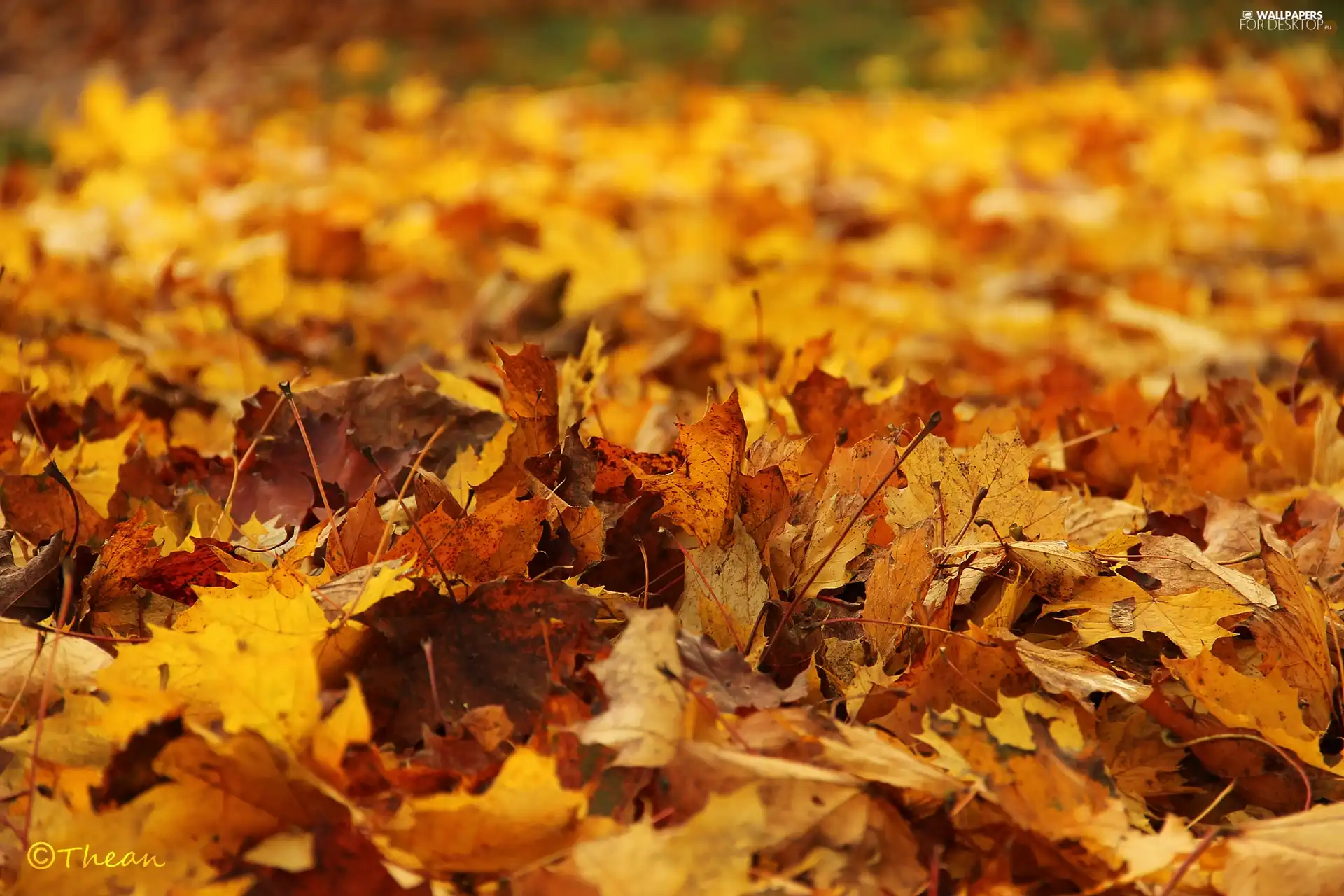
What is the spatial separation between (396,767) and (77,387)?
888mm

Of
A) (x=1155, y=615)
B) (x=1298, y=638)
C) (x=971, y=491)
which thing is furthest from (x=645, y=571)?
(x=1298, y=638)

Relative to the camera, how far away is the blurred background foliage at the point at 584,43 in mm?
6516

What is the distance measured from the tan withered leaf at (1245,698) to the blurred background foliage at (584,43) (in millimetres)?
5862

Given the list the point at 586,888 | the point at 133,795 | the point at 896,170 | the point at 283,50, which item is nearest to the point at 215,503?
the point at 133,795

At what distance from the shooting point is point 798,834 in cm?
82

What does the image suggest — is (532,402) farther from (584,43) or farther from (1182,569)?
(584,43)

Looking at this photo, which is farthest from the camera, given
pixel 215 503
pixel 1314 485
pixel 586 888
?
pixel 1314 485

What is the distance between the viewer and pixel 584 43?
→ 741 cm

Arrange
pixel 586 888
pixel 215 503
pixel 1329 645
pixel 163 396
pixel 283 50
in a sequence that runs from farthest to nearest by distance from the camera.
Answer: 1. pixel 283 50
2. pixel 163 396
3. pixel 215 503
4. pixel 1329 645
5. pixel 586 888

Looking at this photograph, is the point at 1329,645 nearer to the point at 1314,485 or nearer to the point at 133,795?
the point at 1314,485

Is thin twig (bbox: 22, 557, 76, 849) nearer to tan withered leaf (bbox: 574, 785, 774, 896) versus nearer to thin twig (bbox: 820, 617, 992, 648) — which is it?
tan withered leaf (bbox: 574, 785, 774, 896)

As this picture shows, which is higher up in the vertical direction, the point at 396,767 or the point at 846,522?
the point at 846,522

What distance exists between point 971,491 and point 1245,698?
276 millimetres
